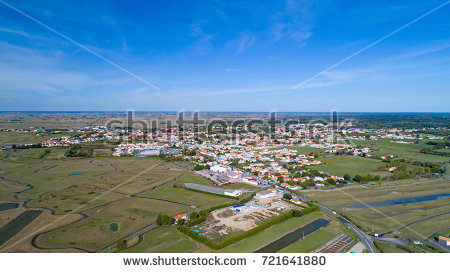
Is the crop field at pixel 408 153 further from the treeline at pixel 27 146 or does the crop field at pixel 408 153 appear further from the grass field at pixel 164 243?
the treeline at pixel 27 146

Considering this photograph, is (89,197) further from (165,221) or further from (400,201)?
(400,201)

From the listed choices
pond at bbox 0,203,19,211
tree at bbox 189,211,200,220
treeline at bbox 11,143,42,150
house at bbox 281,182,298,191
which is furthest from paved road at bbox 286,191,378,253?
treeline at bbox 11,143,42,150

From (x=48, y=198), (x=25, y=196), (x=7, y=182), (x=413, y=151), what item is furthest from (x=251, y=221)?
(x=413, y=151)

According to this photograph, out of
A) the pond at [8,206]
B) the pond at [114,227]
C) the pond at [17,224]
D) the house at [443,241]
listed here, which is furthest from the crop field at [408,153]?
the pond at [8,206]


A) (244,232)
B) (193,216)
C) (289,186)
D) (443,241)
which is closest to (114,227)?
(193,216)

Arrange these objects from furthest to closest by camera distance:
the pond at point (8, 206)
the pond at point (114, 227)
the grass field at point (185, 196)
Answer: the grass field at point (185, 196) < the pond at point (8, 206) < the pond at point (114, 227)
